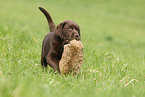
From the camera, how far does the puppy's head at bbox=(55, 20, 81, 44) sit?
133 inches

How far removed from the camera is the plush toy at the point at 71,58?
3129 mm

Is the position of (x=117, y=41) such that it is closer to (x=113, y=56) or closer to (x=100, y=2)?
(x=113, y=56)

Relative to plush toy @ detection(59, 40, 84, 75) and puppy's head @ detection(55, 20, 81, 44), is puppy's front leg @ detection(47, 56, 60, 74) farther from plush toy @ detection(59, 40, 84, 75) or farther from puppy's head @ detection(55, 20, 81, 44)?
puppy's head @ detection(55, 20, 81, 44)

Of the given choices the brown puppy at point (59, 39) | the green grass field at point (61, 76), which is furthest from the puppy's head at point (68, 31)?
the green grass field at point (61, 76)

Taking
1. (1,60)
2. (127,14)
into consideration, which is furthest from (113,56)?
(127,14)

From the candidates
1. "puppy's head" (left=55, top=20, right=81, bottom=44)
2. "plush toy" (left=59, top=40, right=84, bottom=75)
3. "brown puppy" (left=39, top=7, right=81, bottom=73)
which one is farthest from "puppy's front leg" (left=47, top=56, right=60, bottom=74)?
"puppy's head" (left=55, top=20, right=81, bottom=44)

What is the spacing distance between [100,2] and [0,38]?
25.8 metres

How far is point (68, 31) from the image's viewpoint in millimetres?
3453

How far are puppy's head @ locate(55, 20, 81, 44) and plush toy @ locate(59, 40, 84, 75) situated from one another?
0.25 meters

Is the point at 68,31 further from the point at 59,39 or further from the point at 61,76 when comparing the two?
the point at 61,76

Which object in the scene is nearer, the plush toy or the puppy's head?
the plush toy

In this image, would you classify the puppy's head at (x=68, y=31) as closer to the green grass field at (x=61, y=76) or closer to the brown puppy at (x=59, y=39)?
the brown puppy at (x=59, y=39)

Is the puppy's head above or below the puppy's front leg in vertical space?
above

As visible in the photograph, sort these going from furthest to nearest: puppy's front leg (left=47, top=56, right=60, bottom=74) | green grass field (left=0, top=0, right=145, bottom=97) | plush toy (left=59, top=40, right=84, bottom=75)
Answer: puppy's front leg (left=47, top=56, right=60, bottom=74) < plush toy (left=59, top=40, right=84, bottom=75) < green grass field (left=0, top=0, right=145, bottom=97)
